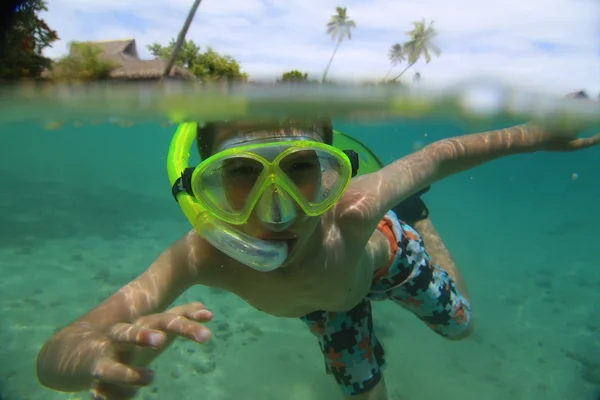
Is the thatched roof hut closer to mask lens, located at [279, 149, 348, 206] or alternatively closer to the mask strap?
the mask strap

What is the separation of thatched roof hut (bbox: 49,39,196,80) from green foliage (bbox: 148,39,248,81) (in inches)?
4.8

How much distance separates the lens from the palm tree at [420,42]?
4668mm

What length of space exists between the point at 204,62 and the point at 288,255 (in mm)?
3430

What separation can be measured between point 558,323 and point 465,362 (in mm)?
3455

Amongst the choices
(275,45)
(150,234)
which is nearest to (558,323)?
(275,45)

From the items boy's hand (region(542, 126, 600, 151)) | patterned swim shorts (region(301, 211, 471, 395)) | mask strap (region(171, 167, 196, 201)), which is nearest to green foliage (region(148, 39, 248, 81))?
mask strap (region(171, 167, 196, 201))

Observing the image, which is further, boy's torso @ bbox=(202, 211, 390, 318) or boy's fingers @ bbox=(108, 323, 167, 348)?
boy's torso @ bbox=(202, 211, 390, 318)

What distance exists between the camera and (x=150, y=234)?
13602mm

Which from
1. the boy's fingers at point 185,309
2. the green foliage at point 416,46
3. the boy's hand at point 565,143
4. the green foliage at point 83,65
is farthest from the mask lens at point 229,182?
the green foliage at point 83,65

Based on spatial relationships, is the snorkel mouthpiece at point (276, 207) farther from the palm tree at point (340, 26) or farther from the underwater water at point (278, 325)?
the underwater water at point (278, 325)

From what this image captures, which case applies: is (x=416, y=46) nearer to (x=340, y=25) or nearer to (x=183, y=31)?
(x=340, y=25)

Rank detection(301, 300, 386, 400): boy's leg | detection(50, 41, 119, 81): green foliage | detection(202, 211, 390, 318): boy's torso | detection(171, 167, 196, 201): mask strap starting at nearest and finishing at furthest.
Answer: detection(171, 167, 196, 201): mask strap → detection(202, 211, 390, 318): boy's torso → detection(301, 300, 386, 400): boy's leg → detection(50, 41, 119, 81): green foliage

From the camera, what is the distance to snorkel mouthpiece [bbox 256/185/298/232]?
8.64ft

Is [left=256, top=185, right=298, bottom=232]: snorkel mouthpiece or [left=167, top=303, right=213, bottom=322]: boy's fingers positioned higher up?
[left=256, top=185, right=298, bottom=232]: snorkel mouthpiece
